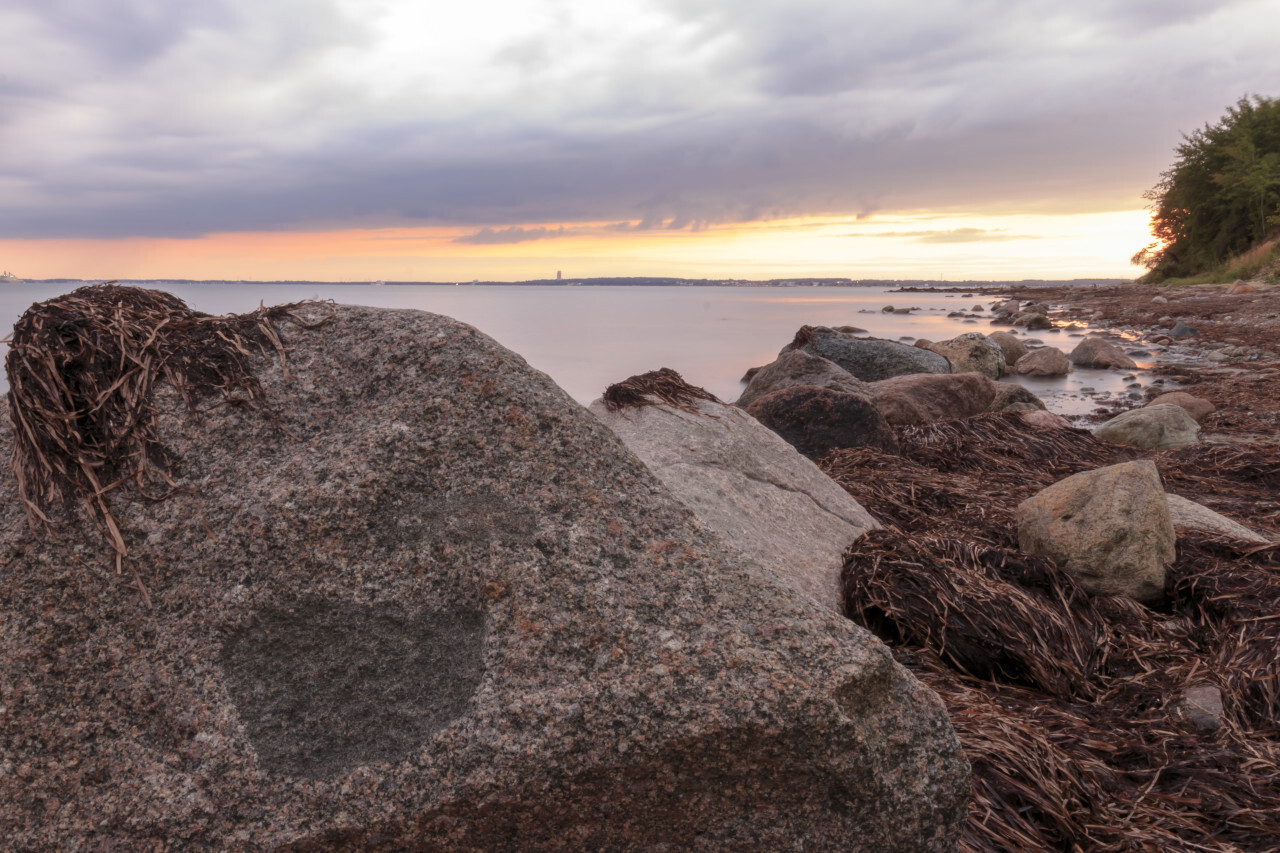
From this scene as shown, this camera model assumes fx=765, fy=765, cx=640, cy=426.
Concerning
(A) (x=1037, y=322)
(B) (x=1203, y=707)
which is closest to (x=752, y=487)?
(B) (x=1203, y=707)

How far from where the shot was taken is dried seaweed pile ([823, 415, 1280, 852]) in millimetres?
2258

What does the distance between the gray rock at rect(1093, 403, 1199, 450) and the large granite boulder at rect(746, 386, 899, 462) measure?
8.78ft

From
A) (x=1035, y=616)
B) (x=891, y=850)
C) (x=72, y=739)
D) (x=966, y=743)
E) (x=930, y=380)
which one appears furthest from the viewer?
(x=930, y=380)

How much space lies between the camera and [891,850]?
1825 millimetres

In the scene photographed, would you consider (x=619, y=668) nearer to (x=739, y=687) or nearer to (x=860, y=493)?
(x=739, y=687)

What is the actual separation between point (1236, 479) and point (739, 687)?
6340 mm

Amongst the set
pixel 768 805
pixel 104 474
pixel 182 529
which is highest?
pixel 104 474

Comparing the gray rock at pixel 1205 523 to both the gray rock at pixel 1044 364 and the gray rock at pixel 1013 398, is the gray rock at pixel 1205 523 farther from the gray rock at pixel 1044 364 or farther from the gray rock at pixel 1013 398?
the gray rock at pixel 1044 364

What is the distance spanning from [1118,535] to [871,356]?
7.20 m

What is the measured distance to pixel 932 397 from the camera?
8.47 meters

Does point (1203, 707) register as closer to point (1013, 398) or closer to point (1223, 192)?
point (1013, 398)

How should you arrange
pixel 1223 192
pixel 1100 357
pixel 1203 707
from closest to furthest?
pixel 1203 707 → pixel 1100 357 → pixel 1223 192

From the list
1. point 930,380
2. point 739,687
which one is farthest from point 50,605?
point 930,380

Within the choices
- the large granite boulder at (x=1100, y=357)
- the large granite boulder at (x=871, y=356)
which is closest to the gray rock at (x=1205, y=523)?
the large granite boulder at (x=871, y=356)
